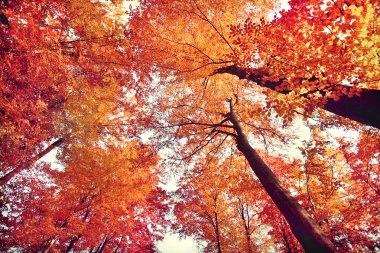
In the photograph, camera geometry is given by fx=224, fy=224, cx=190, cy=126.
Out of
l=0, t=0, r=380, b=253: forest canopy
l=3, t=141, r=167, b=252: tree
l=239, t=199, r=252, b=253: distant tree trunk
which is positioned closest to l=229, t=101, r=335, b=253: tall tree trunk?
l=0, t=0, r=380, b=253: forest canopy

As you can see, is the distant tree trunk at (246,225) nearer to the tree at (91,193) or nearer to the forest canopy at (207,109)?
the forest canopy at (207,109)

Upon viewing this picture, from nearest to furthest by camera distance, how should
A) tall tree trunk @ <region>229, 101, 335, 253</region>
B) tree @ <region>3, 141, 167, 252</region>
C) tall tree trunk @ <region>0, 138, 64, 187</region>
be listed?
tall tree trunk @ <region>229, 101, 335, 253</region>
tree @ <region>3, 141, 167, 252</region>
tall tree trunk @ <region>0, 138, 64, 187</region>

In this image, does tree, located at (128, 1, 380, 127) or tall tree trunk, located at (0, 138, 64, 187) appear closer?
tree, located at (128, 1, 380, 127)

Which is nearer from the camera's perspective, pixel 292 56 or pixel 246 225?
pixel 292 56

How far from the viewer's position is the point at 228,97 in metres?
8.29

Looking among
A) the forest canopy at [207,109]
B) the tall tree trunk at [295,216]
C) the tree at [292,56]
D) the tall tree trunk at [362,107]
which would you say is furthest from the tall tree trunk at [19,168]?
the tall tree trunk at [362,107]

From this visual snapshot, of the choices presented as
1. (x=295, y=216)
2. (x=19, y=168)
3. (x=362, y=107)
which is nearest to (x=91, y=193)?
(x=19, y=168)

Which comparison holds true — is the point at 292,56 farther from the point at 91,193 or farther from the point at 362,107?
the point at 91,193

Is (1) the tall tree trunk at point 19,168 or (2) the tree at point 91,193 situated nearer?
(2) the tree at point 91,193

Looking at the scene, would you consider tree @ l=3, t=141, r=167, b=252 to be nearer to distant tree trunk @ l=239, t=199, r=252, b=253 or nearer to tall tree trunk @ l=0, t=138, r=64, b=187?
tall tree trunk @ l=0, t=138, r=64, b=187

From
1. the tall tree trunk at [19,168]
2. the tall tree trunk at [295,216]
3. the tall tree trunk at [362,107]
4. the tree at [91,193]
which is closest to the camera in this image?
the tall tree trunk at [362,107]

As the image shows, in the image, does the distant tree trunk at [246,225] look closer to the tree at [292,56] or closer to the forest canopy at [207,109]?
the forest canopy at [207,109]

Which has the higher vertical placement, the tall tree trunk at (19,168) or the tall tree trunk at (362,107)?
the tall tree trunk at (19,168)

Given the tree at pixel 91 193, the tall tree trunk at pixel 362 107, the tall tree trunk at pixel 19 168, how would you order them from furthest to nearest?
1. the tall tree trunk at pixel 19 168
2. the tree at pixel 91 193
3. the tall tree trunk at pixel 362 107
